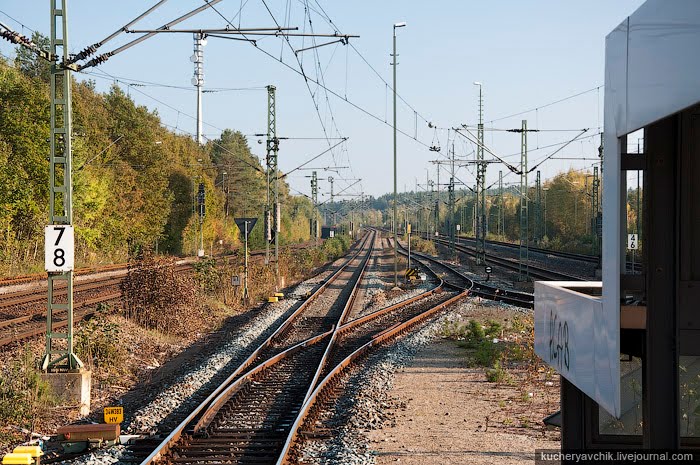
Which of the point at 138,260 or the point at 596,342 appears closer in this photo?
the point at 596,342

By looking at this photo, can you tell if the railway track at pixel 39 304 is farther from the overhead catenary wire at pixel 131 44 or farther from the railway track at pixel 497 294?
the railway track at pixel 497 294

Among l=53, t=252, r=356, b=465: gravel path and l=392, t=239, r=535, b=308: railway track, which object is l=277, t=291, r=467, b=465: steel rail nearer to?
l=392, t=239, r=535, b=308: railway track

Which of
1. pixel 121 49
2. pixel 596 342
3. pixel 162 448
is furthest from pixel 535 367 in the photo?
pixel 596 342

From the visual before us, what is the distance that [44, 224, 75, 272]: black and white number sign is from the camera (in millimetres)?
11625

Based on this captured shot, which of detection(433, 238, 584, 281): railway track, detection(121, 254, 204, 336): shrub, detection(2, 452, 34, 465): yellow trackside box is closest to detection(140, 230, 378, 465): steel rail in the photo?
detection(2, 452, 34, 465): yellow trackside box

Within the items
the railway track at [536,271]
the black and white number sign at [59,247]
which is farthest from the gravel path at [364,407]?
the railway track at [536,271]

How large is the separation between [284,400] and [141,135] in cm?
4986

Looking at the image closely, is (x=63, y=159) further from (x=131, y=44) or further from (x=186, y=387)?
(x=186, y=387)

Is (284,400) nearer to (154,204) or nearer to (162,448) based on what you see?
(162,448)

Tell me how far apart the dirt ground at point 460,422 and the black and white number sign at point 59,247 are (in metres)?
5.07

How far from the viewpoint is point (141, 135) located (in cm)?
5909

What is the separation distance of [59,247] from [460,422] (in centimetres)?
621

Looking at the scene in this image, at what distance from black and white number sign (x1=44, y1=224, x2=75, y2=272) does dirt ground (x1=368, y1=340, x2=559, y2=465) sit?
507cm

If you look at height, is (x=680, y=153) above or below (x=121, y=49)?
below
